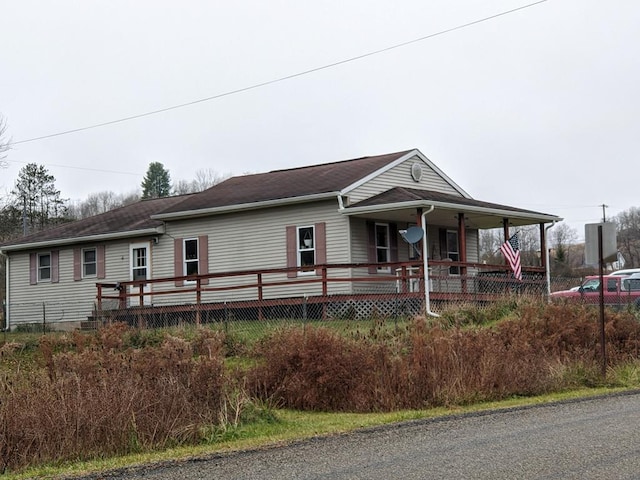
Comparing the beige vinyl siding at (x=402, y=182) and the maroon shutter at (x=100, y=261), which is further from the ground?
the beige vinyl siding at (x=402, y=182)

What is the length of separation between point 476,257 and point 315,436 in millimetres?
20712

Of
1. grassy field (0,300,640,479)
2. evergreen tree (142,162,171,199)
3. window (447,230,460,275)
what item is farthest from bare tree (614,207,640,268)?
grassy field (0,300,640,479)

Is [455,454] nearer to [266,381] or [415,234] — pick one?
[266,381]

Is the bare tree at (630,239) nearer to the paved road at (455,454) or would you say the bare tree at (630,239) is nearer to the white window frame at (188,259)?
the white window frame at (188,259)

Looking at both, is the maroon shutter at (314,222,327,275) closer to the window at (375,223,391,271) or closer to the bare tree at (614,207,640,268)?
the window at (375,223,391,271)

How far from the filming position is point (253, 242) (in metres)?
25.7

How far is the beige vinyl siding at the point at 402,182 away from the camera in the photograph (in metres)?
24.8

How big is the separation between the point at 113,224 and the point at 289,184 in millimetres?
7462

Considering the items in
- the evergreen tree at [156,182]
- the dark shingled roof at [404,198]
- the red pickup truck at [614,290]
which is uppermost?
the evergreen tree at [156,182]

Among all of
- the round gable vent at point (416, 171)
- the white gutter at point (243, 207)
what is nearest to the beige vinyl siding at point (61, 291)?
the white gutter at point (243, 207)

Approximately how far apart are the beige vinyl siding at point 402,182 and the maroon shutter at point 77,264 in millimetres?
11073

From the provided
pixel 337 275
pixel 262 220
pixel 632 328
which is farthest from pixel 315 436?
pixel 262 220

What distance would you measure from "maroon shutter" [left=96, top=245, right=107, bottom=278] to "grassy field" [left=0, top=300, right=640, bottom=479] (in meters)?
10.2

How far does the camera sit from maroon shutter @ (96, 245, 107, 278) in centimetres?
2928
